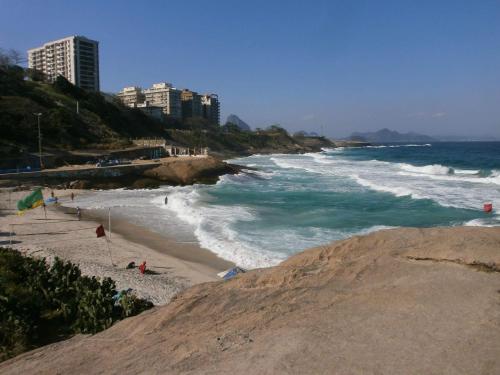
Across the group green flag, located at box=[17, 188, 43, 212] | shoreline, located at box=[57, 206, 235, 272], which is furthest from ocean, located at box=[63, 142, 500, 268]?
green flag, located at box=[17, 188, 43, 212]

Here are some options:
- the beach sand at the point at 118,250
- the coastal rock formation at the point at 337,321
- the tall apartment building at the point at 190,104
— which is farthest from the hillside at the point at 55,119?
the tall apartment building at the point at 190,104

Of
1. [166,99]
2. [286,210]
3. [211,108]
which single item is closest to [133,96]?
[166,99]

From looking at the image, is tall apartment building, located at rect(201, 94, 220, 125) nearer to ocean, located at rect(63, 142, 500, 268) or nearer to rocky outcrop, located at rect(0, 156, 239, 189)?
rocky outcrop, located at rect(0, 156, 239, 189)

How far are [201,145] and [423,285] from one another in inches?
3592

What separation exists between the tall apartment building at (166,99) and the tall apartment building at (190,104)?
3.98 m

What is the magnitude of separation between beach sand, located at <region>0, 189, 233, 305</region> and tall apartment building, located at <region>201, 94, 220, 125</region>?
137 meters

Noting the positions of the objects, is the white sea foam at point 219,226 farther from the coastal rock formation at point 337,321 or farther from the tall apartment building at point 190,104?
the tall apartment building at point 190,104

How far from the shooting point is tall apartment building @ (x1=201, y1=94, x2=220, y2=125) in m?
157

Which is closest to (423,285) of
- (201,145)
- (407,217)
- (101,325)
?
(101,325)

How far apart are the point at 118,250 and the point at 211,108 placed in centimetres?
14725

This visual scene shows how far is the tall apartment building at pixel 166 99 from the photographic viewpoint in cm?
14038

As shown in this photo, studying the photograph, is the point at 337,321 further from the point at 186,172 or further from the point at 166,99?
the point at 166,99

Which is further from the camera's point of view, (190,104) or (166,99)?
(190,104)

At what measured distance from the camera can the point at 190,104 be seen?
149 meters
